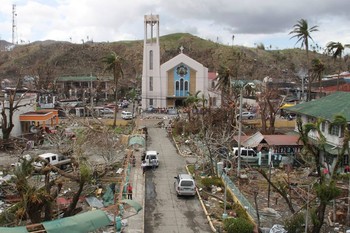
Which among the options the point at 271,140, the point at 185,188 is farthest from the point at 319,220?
the point at 271,140

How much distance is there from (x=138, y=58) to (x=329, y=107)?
333ft

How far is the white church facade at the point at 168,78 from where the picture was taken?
60781mm

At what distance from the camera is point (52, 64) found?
119 m

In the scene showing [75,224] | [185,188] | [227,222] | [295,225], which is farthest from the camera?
[185,188]

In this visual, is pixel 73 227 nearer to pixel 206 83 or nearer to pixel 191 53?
pixel 206 83

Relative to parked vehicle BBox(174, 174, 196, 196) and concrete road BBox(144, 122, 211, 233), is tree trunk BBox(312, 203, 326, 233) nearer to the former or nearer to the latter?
concrete road BBox(144, 122, 211, 233)

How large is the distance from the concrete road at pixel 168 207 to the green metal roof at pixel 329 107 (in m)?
10.1

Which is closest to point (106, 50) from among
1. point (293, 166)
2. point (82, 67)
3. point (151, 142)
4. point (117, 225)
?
point (82, 67)

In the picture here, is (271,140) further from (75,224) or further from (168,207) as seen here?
(75,224)

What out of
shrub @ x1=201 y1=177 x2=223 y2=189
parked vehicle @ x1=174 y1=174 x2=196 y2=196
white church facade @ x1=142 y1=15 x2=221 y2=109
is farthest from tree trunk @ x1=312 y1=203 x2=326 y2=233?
white church facade @ x1=142 y1=15 x2=221 y2=109

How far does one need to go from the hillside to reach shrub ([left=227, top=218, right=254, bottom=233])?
9218 centimetres

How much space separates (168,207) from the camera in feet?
68.1

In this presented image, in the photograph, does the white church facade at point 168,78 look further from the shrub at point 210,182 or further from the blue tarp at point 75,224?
the blue tarp at point 75,224

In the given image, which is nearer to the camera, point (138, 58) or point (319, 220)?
point (319, 220)
